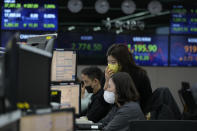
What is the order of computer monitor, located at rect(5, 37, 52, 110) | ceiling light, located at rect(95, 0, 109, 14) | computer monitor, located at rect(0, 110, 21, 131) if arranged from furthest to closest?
1. ceiling light, located at rect(95, 0, 109, 14)
2. computer monitor, located at rect(5, 37, 52, 110)
3. computer monitor, located at rect(0, 110, 21, 131)

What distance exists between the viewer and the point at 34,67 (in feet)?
5.19

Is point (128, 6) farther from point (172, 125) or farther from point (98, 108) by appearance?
point (172, 125)

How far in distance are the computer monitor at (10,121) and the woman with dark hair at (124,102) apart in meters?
1.62

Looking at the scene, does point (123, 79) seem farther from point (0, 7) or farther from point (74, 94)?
point (0, 7)

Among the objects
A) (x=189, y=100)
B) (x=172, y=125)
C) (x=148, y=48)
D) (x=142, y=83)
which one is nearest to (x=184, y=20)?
(x=148, y=48)

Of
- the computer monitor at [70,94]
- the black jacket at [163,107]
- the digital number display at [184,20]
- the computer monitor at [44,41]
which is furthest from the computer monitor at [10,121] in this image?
the digital number display at [184,20]

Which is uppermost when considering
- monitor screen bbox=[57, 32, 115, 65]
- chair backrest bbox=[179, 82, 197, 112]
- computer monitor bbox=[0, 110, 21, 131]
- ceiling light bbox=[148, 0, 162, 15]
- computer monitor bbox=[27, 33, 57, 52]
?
ceiling light bbox=[148, 0, 162, 15]

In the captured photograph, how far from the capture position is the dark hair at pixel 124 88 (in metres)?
A: 2.92

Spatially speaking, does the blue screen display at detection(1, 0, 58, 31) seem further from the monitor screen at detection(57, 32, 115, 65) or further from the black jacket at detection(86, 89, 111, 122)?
the black jacket at detection(86, 89, 111, 122)

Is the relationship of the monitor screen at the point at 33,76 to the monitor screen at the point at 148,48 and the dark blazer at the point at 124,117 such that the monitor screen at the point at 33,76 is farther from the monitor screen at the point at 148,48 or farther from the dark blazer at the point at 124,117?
the monitor screen at the point at 148,48

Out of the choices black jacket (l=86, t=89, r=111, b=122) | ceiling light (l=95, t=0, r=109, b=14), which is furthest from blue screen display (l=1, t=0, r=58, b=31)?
black jacket (l=86, t=89, r=111, b=122)

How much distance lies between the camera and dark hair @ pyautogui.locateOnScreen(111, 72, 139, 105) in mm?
2922

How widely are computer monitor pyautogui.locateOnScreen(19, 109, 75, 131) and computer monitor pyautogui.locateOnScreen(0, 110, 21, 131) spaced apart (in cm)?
9

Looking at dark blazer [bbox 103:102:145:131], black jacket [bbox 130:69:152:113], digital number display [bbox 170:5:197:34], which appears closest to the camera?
dark blazer [bbox 103:102:145:131]
